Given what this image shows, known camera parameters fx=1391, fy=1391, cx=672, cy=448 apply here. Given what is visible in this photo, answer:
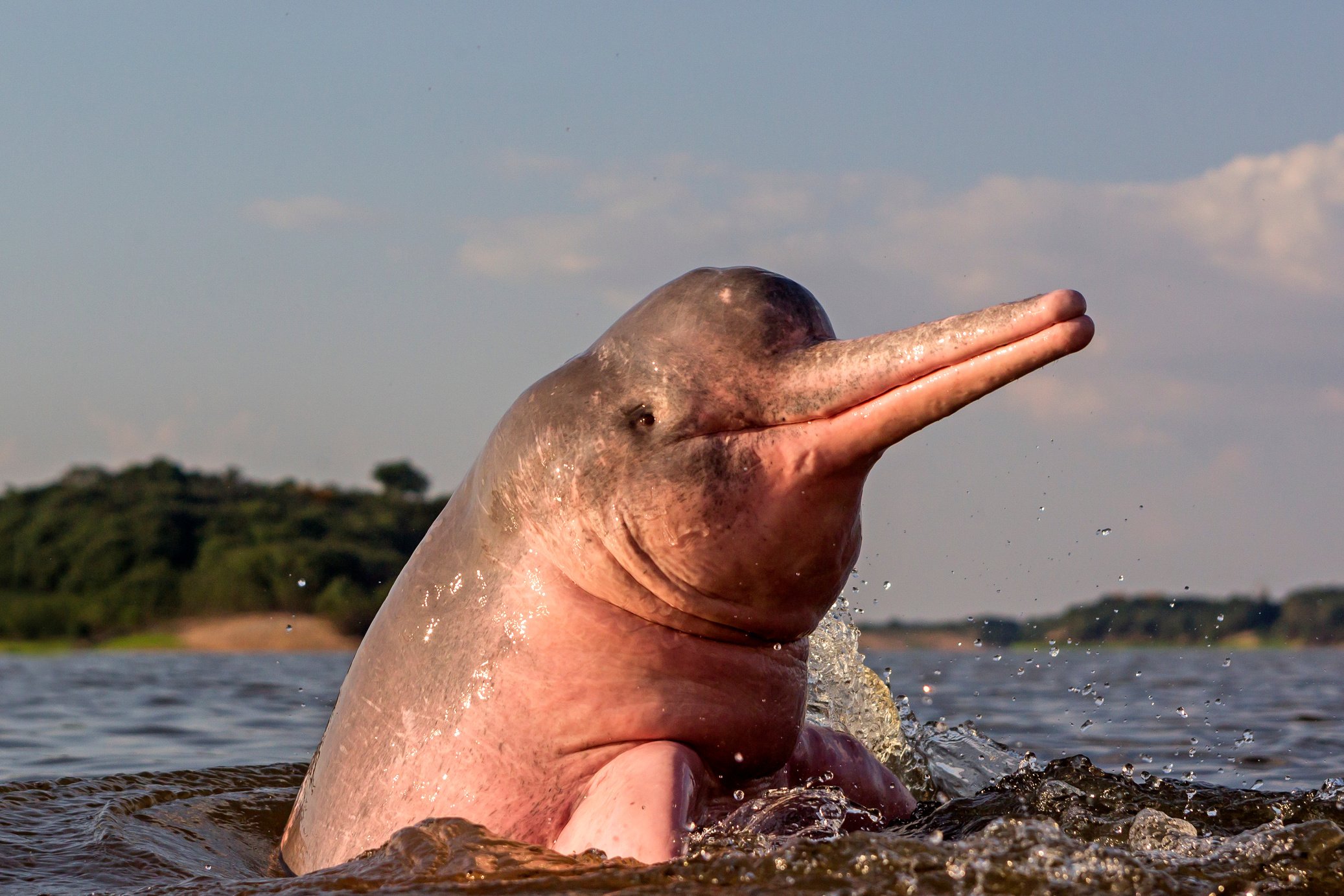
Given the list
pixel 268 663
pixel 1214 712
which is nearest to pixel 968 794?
pixel 1214 712

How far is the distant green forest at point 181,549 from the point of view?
7625cm

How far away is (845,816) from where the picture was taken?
5.33 meters

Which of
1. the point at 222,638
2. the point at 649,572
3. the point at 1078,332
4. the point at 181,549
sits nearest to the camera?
the point at 1078,332

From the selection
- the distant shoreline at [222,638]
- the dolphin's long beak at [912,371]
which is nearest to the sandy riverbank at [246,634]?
the distant shoreline at [222,638]

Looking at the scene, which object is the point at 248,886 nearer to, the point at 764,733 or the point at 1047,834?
the point at 764,733

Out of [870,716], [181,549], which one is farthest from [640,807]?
[181,549]

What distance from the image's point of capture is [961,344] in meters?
4.09

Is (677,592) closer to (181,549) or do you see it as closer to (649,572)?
(649,572)

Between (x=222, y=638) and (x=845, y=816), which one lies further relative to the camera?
(x=222, y=638)

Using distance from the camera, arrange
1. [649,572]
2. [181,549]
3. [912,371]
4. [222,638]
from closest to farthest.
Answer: [912,371] < [649,572] < [222,638] < [181,549]

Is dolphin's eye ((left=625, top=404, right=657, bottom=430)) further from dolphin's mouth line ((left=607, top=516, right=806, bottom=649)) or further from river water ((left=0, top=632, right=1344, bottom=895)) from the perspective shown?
river water ((left=0, top=632, right=1344, bottom=895))

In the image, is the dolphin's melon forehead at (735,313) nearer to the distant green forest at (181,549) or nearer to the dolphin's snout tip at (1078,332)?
the dolphin's snout tip at (1078,332)

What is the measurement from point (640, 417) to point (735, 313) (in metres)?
0.47

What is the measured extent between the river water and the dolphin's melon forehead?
1612 millimetres
